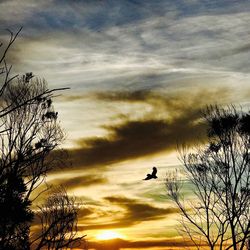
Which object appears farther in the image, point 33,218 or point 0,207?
point 33,218

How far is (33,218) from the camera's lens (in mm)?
24781

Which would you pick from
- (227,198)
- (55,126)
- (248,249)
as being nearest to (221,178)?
(227,198)

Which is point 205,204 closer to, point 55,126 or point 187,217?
point 187,217

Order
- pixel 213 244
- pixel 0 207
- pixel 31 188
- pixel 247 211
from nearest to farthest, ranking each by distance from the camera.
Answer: pixel 0 207 < pixel 31 188 < pixel 247 211 < pixel 213 244

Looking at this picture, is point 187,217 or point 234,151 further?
point 187,217

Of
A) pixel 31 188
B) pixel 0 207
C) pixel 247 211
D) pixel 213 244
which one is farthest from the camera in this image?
pixel 213 244

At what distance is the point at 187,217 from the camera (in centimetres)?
3091

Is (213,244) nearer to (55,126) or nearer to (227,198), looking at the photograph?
(227,198)

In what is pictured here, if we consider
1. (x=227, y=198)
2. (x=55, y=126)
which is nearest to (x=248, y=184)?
(x=227, y=198)

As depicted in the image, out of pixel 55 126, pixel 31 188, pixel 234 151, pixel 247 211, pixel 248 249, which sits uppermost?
pixel 55 126

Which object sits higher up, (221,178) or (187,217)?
(221,178)

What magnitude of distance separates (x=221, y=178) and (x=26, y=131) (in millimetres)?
12707

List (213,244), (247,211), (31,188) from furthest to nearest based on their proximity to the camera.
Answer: (213,244) < (247,211) < (31,188)

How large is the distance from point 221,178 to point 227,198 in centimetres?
131
